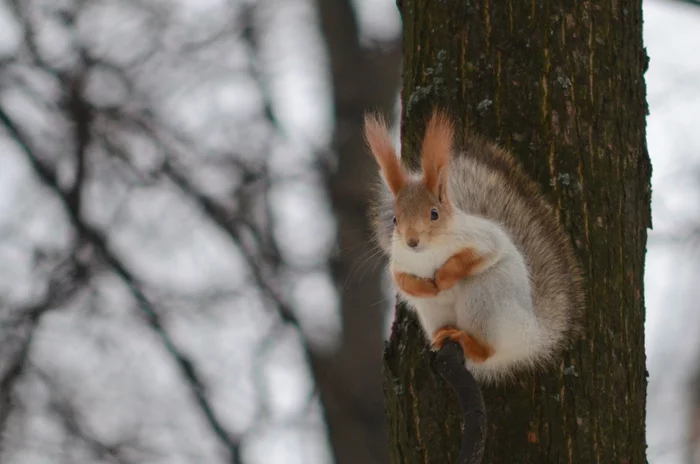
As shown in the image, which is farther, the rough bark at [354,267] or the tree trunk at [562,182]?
the rough bark at [354,267]

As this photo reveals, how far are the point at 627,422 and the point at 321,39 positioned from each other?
3.25m

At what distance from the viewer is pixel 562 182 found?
2006 millimetres

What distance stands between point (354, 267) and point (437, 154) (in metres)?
2.59

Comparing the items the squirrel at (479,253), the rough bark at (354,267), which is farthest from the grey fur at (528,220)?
the rough bark at (354,267)

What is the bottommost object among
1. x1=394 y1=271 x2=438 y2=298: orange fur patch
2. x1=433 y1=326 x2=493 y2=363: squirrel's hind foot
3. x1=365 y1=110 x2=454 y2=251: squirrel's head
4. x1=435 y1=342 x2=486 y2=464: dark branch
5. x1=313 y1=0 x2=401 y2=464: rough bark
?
x1=435 y1=342 x2=486 y2=464: dark branch

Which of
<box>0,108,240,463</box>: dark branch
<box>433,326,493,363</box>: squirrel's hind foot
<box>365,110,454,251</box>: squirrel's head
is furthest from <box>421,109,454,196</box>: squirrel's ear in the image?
<box>0,108,240,463</box>: dark branch

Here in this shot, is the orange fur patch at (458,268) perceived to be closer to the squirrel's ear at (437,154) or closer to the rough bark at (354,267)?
the squirrel's ear at (437,154)

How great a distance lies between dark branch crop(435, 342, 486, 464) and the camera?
1576 mm

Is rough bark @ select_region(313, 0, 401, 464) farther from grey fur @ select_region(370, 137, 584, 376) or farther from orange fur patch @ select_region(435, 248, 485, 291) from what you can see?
orange fur patch @ select_region(435, 248, 485, 291)

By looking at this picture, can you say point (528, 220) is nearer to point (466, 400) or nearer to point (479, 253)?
point (479, 253)

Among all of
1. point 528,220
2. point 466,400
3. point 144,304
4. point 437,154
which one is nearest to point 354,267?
point 144,304

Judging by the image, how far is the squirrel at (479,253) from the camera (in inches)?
73.0

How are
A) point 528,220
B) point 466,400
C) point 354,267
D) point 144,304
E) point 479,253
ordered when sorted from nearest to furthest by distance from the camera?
point 466,400 → point 479,253 → point 528,220 → point 354,267 → point 144,304

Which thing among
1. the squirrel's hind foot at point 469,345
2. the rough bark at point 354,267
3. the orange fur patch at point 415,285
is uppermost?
the rough bark at point 354,267
